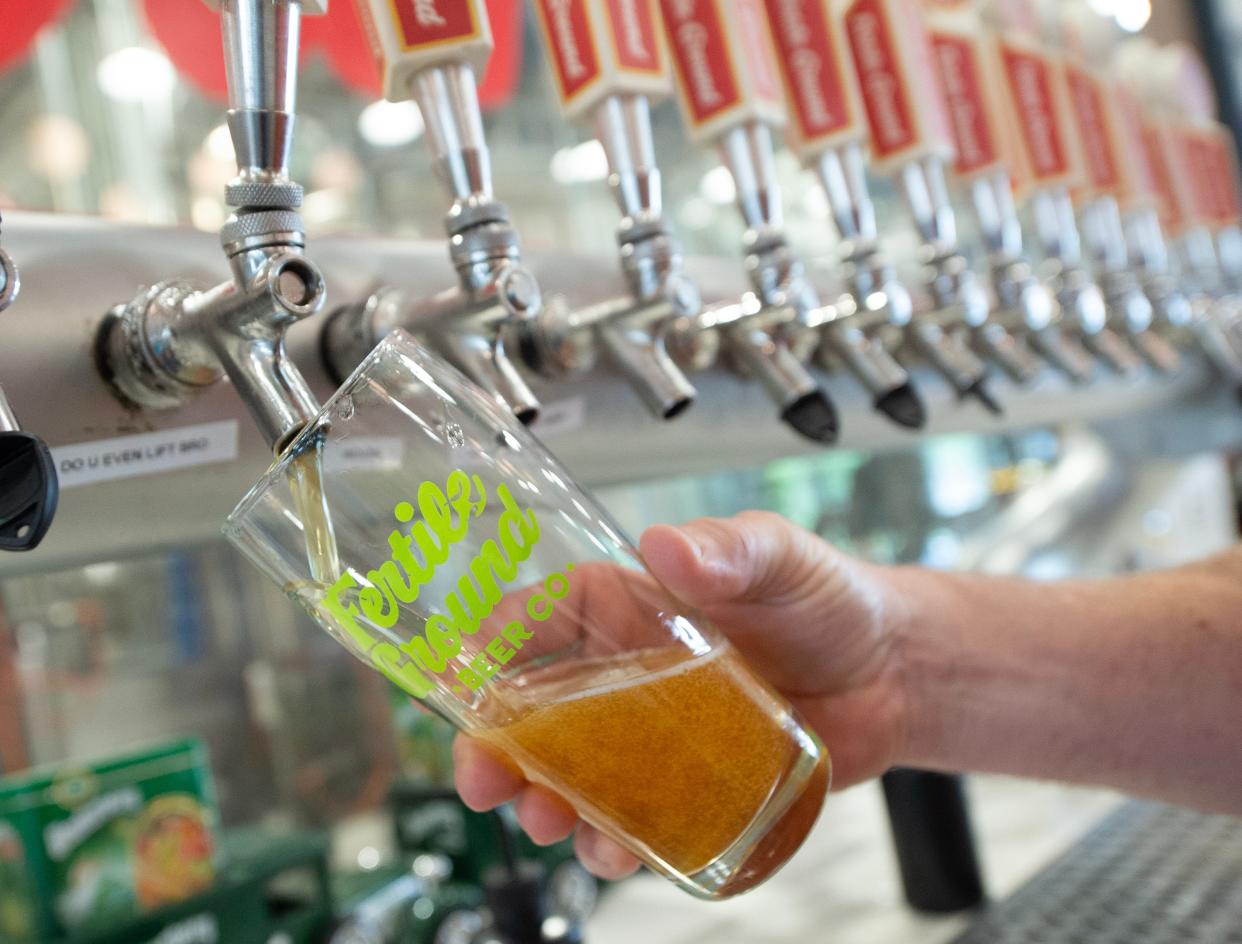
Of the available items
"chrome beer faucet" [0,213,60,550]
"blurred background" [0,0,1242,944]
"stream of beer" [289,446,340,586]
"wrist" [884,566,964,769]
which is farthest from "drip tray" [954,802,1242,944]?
"chrome beer faucet" [0,213,60,550]

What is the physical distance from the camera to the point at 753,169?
2.74 ft

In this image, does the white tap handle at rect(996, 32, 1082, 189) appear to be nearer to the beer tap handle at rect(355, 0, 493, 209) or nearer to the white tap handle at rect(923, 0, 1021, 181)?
the white tap handle at rect(923, 0, 1021, 181)

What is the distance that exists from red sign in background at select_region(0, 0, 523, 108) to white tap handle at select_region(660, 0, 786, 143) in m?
0.13

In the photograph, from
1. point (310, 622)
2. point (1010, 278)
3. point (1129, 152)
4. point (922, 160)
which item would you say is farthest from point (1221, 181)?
point (310, 622)

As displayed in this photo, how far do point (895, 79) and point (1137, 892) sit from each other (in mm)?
769

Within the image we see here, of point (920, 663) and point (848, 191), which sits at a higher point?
point (848, 191)

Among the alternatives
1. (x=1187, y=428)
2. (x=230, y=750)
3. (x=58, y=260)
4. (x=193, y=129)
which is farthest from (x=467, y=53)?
(x=193, y=129)

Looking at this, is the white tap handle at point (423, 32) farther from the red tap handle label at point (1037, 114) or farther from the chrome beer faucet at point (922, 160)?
the red tap handle label at point (1037, 114)

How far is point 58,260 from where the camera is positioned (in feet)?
1.87

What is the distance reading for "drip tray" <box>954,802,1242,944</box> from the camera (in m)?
1.01

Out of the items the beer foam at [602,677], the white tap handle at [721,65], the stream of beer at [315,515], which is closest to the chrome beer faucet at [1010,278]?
the white tap handle at [721,65]

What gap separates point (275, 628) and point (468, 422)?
1.68 meters

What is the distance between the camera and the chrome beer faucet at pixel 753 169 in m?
0.76

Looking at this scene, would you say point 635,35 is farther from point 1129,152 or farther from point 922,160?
point 1129,152
